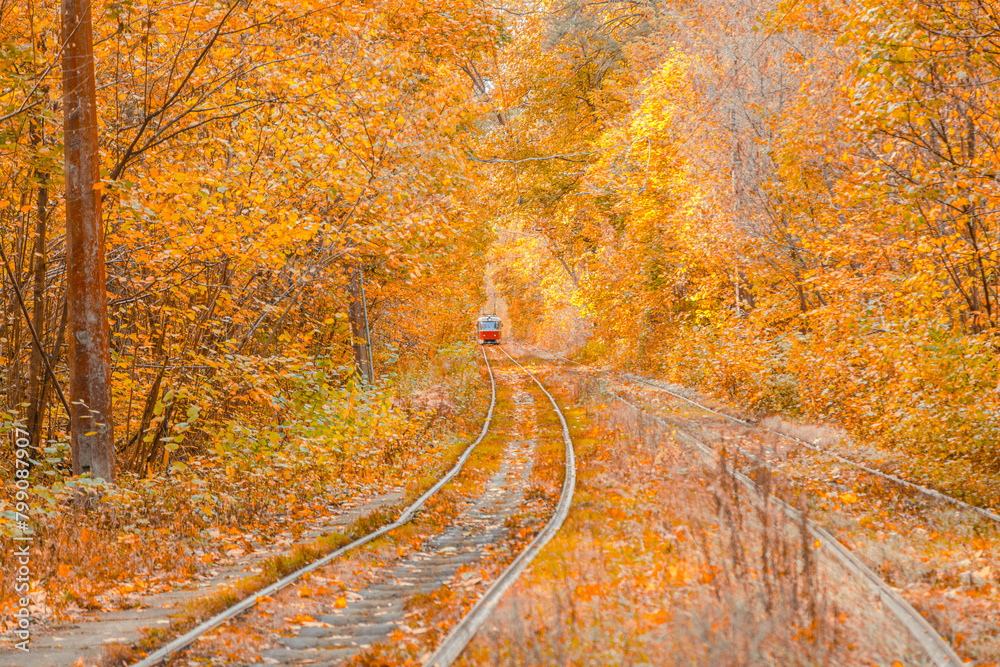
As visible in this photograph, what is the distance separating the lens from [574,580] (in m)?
6.33

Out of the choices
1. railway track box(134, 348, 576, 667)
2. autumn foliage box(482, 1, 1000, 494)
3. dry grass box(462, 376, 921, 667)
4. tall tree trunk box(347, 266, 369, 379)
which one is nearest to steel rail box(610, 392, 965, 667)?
dry grass box(462, 376, 921, 667)

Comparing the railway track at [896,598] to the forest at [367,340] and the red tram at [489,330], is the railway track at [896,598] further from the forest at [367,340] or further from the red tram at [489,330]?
the red tram at [489,330]

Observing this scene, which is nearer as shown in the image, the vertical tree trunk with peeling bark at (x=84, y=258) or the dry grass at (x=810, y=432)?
the vertical tree trunk with peeling bark at (x=84, y=258)

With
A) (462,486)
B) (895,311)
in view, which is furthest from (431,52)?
(895,311)

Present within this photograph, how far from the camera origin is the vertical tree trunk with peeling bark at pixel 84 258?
7.71 metres

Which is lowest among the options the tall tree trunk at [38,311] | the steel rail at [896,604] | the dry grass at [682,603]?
the steel rail at [896,604]

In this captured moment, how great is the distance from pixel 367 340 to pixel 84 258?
9.39m

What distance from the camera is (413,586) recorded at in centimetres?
674

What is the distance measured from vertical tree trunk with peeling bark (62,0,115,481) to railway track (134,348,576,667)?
3045mm

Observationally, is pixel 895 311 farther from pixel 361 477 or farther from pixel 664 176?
pixel 664 176

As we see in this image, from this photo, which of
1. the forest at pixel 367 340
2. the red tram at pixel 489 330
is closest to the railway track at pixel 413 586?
the forest at pixel 367 340

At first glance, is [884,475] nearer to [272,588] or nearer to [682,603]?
[682,603]

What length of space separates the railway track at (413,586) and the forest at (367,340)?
0.16 metres

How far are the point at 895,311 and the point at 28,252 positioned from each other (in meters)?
14.2
